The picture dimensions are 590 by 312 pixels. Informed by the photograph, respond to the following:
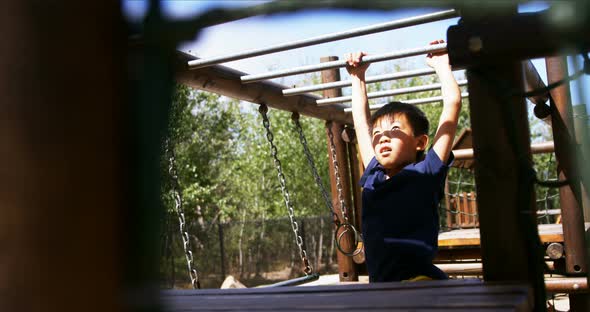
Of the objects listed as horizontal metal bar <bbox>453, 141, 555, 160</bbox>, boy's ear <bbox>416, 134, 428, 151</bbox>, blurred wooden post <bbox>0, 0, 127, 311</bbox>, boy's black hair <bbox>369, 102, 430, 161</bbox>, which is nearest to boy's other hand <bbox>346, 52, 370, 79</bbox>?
boy's black hair <bbox>369, 102, 430, 161</bbox>

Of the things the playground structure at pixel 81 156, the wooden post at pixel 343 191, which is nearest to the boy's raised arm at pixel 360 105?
the wooden post at pixel 343 191

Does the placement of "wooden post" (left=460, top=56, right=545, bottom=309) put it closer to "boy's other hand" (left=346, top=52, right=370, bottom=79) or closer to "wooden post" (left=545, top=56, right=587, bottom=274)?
"boy's other hand" (left=346, top=52, right=370, bottom=79)

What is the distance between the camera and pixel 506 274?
4.83 ft

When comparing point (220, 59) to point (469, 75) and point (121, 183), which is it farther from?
point (121, 183)

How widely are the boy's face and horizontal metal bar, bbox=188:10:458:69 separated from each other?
396mm

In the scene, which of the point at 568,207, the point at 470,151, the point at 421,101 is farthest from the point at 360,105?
the point at 470,151

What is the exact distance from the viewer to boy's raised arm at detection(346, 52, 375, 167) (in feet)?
8.96

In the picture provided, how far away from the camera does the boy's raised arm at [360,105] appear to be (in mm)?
2730

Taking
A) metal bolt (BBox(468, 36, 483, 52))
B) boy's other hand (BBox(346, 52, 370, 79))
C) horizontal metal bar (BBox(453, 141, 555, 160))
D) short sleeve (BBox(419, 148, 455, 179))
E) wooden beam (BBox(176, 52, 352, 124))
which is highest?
wooden beam (BBox(176, 52, 352, 124))

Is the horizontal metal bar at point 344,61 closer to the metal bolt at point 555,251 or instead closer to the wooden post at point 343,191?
the wooden post at point 343,191

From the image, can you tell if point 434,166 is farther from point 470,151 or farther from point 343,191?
point 470,151

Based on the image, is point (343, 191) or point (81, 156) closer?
point (81, 156)

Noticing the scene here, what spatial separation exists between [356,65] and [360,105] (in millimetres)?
174

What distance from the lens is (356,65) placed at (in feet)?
9.00
